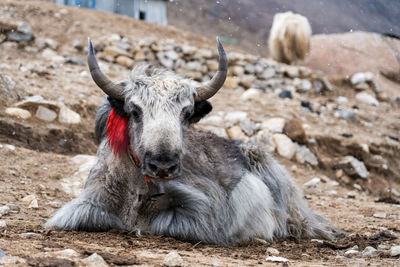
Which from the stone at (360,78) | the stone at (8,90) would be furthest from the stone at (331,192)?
the stone at (360,78)

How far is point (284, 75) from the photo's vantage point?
1428 cm

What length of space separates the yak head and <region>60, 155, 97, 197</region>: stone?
164cm

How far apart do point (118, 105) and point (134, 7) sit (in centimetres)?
1852

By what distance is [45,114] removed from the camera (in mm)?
7582

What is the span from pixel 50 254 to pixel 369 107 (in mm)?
12148

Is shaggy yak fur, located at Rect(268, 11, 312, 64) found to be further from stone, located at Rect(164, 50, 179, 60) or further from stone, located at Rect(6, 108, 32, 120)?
stone, located at Rect(6, 108, 32, 120)

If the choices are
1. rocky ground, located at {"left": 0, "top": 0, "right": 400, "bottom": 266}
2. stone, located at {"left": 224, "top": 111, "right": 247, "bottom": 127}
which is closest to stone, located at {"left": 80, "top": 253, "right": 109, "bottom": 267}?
rocky ground, located at {"left": 0, "top": 0, "right": 400, "bottom": 266}

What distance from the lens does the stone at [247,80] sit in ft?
43.1

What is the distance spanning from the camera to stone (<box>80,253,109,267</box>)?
2.58 metres

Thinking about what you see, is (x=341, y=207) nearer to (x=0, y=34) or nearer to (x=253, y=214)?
(x=253, y=214)

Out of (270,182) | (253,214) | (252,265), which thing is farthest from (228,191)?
(252,265)

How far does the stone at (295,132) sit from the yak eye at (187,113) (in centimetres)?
544

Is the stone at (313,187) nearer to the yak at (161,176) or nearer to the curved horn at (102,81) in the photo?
the yak at (161,176)

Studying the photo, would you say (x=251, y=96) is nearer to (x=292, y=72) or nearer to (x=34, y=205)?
(x=292, y=72)
